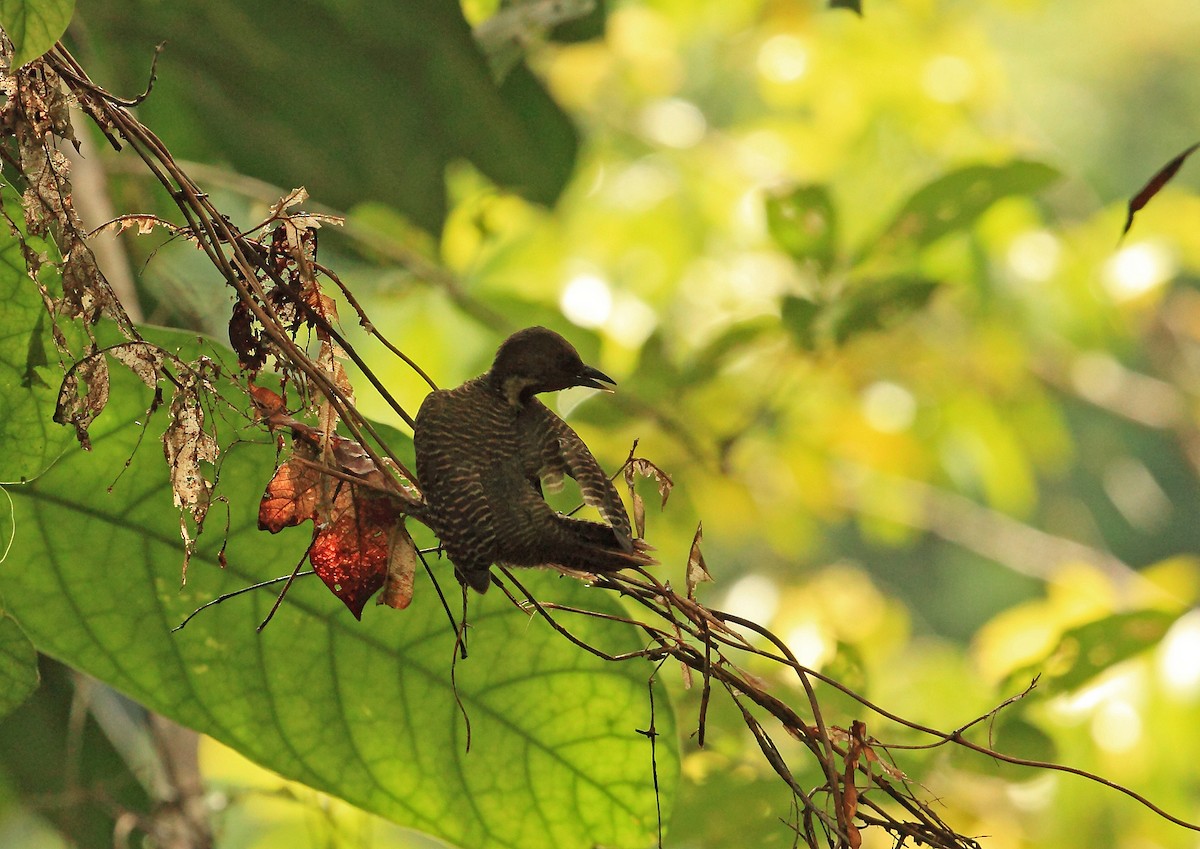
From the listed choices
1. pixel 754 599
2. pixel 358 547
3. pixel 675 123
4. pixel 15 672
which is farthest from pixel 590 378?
pixel 675 123

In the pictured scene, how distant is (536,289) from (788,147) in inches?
28.5

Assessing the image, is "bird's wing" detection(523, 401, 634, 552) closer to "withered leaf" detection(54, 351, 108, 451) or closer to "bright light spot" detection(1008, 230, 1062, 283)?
"withered leaf" detection(54, 351, 108, 451)

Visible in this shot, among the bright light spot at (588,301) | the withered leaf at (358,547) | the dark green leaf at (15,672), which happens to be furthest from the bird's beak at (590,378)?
the bright light spot at (588,301)

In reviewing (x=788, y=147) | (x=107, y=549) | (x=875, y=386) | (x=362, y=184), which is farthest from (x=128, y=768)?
(x=788, y=147)

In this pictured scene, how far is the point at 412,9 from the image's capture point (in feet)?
4.83

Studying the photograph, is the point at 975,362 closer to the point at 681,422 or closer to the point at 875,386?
the point at 875,386

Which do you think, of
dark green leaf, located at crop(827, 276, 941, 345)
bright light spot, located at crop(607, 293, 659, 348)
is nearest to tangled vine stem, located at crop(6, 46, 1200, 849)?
dark green leaf, located at crop(827, 276, 941, 345)

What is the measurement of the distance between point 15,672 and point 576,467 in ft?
1.17

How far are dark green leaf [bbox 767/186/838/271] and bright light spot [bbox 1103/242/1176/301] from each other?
834 millimetres

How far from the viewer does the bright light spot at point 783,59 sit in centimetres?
229

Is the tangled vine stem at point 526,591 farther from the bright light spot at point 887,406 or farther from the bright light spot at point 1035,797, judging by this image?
the bright light spot at point 887,406

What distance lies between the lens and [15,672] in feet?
2.20

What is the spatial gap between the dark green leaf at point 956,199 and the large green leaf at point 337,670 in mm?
798

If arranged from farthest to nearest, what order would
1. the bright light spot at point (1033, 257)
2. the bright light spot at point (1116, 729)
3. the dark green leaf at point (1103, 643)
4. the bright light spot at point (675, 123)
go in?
the bright light spot at point (675, 123)
the bright light spot at point (1033, 257)
the bright light spot at point (1116, 729)
the dark green leaf at point (1103, 643)
